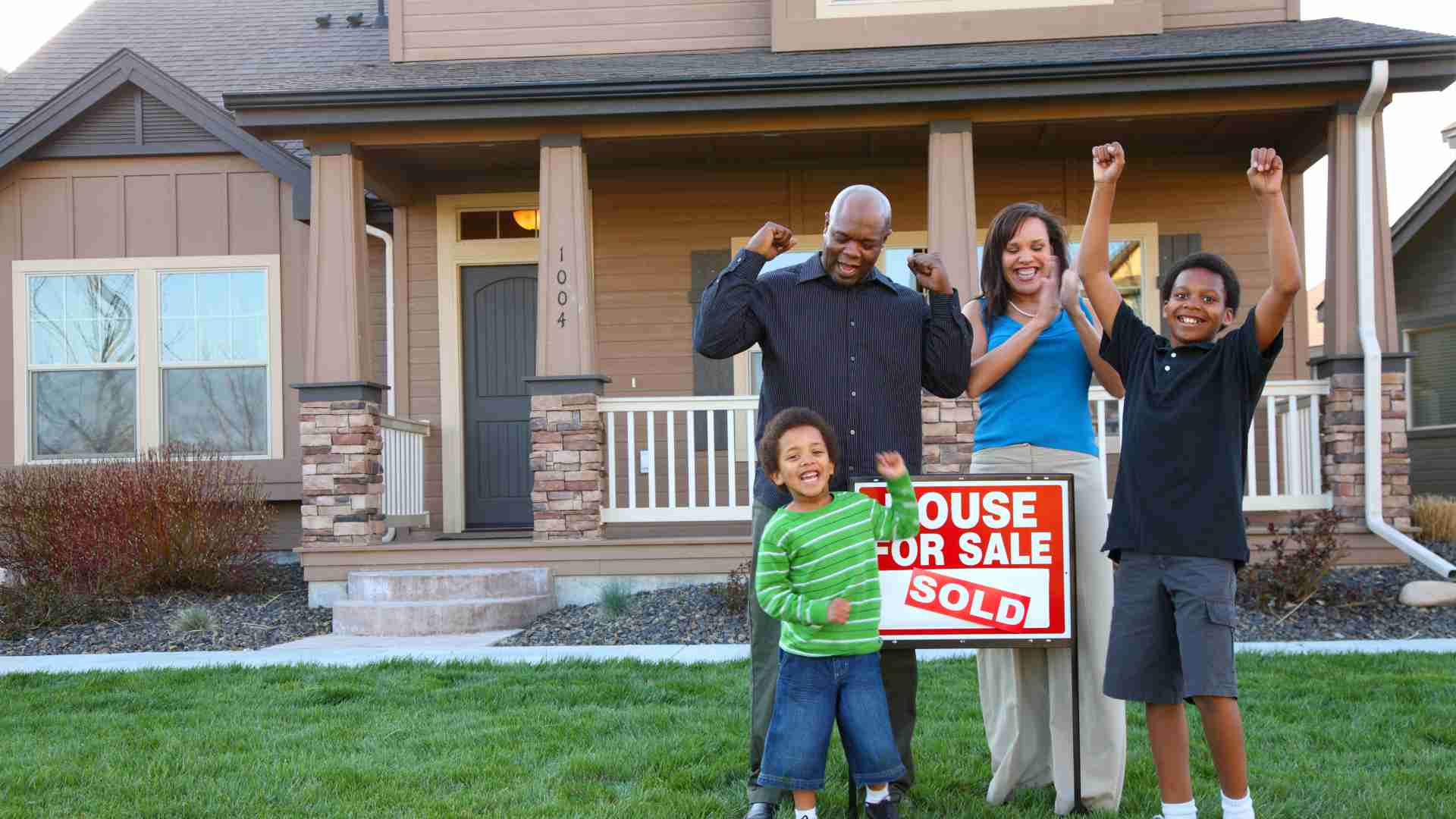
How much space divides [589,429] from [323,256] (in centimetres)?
219

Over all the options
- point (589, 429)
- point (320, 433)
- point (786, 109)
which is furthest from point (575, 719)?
point (786, 109)

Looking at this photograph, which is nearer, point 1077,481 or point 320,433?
point 1077,481

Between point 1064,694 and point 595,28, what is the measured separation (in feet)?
26.2

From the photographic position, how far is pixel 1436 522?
10430 millimetres

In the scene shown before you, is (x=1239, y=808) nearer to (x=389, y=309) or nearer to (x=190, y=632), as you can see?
(x=190, y=632)

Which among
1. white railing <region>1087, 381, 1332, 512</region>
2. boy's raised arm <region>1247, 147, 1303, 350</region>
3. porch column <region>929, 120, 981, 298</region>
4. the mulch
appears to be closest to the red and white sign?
boy's raised arm <region>1247, 147, 1303, 350</region>

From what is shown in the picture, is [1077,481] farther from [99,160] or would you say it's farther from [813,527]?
[99,160]

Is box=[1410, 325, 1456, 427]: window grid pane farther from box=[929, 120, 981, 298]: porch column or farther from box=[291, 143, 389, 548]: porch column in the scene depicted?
box=[291, 143, 389, 548]: porch column

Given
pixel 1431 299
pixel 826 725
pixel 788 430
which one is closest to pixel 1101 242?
pixel 788 430

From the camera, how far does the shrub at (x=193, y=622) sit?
793cm

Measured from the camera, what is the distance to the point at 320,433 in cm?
869

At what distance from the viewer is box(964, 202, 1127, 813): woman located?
3580 mm

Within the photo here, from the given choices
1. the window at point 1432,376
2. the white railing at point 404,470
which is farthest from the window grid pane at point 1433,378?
the white railing at point 404,470

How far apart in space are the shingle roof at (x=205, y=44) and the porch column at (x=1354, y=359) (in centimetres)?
784
